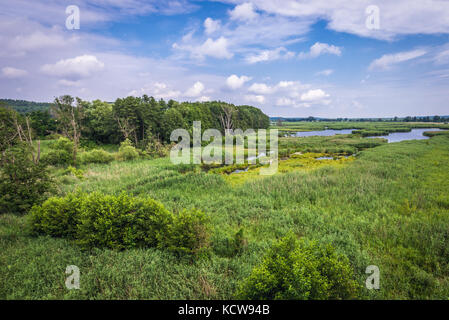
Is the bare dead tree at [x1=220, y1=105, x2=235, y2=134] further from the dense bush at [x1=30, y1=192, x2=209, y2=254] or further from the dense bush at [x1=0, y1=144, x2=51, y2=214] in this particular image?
the dense bush at [x1=30, y1=192, x2=209, y2=254]

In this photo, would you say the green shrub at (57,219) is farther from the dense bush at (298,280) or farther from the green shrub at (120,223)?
the dense bush at (298,280)

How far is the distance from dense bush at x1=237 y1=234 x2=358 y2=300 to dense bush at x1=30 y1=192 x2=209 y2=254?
2.83 meters

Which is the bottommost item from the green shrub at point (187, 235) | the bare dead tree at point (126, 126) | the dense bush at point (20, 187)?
the green shrub at point (187, 235)

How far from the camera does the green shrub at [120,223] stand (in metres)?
6.94

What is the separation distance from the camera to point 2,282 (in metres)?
5.16

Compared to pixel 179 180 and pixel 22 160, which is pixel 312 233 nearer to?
pixel 179 180

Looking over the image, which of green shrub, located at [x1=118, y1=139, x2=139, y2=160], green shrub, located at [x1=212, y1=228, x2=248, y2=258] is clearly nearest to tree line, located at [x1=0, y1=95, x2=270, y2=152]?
green shrub, located at [x1=118, y1=139, x2=139, y2=160]

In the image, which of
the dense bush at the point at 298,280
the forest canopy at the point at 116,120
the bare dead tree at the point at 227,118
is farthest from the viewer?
the bare dead tree at the point at 227,118

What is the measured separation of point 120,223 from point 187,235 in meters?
2.69

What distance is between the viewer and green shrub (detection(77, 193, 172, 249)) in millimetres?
6941

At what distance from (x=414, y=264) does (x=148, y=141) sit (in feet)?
123

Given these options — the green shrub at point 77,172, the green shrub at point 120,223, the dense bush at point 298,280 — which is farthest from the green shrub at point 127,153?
the dense bush at point 298,280

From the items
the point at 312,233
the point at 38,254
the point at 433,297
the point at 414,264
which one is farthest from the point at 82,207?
the point at 414,264

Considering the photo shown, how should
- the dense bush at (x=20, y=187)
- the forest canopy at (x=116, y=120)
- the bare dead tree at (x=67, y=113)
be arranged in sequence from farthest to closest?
the forest canopy at (x=116, y=120) → the bare dead tree at (x=67, y=113) → the dense bush at (x=20, y=187)
